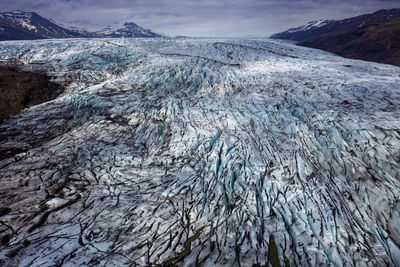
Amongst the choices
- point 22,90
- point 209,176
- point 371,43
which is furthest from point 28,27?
point 209,176

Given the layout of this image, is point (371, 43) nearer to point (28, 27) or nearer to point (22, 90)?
point (22, 90)

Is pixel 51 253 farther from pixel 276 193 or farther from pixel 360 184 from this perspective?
pixel 360 184

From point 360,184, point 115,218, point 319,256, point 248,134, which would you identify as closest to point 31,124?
point 115,218

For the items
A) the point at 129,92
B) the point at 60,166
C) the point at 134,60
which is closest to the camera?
the point at 60,166

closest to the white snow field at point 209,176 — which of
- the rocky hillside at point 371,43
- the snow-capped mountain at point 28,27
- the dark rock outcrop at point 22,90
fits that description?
the dark rock outcrop at point 22,90

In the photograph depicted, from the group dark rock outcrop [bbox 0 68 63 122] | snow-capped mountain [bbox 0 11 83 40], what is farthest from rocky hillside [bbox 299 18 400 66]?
snow-capped mountain [bbox 0 11 83 40]

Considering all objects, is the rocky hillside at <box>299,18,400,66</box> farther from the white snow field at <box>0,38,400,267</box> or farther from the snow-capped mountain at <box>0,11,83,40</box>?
the snow-capped mountain at <box>0,11,83,40</box>

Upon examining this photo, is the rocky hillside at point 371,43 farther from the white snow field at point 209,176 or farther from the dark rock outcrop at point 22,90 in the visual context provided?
the dark rock outcrop at point 22,90
